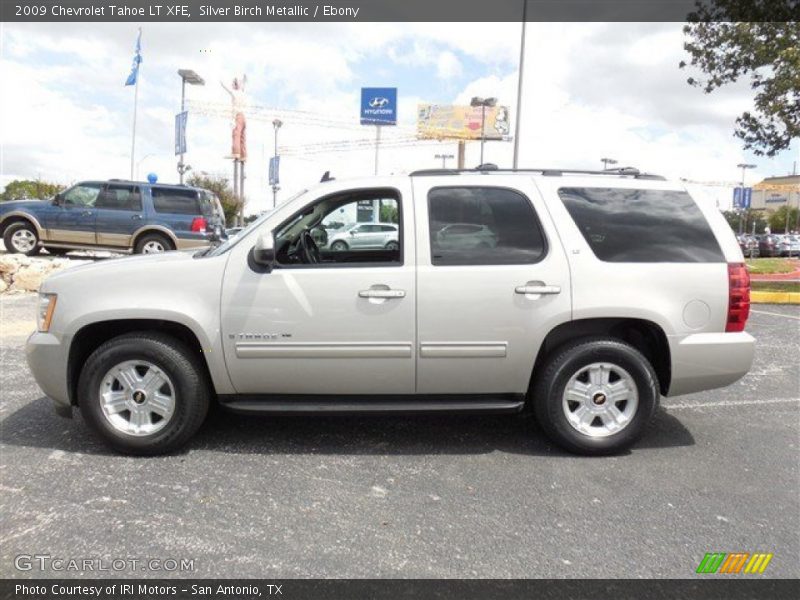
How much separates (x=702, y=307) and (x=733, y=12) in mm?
10877

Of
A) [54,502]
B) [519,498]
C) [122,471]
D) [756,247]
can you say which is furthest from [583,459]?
[756,247]

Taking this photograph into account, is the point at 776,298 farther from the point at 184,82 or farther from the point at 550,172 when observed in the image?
the point at 184,82

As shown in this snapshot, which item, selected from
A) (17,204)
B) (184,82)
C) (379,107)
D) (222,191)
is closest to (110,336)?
(17,204)

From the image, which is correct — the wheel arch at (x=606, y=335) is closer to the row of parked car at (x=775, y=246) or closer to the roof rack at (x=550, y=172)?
the roof rack at (x=550, y=172)

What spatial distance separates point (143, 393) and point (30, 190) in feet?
187

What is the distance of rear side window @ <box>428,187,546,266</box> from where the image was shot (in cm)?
381

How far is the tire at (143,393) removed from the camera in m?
3.71

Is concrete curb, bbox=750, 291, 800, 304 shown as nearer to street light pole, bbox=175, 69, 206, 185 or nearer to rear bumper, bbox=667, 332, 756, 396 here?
rear bumper, bbox=667, 332, 756, 396

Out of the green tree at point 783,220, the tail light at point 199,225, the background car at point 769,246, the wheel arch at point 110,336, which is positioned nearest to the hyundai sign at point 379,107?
the background car at point 769,246

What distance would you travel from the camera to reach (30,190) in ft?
168

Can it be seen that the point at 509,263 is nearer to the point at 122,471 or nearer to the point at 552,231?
the point at 552,231

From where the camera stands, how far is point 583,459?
12.6 feet

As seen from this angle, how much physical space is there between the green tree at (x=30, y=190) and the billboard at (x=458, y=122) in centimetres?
3900

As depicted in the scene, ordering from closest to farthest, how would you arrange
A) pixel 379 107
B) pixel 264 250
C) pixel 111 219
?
1. pixel 264 250
2. pixel 111 219
3. pixel 379 107
